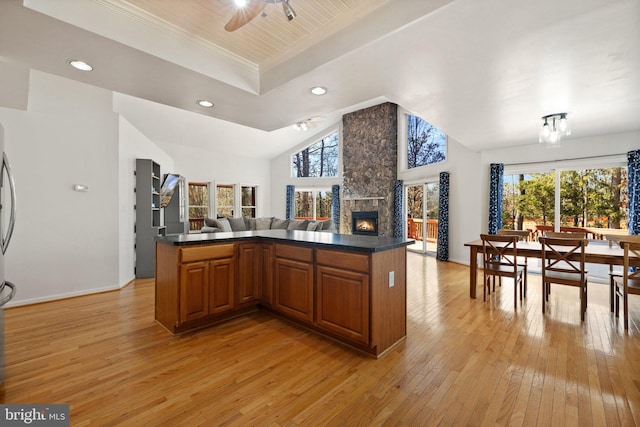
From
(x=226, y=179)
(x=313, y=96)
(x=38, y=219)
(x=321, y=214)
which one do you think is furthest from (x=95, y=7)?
(x=321, y=214)

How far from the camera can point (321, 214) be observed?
10320 mm

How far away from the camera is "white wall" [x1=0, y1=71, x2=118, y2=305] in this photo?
351 cm

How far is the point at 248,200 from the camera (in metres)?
10.1

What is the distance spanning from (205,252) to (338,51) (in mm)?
2214

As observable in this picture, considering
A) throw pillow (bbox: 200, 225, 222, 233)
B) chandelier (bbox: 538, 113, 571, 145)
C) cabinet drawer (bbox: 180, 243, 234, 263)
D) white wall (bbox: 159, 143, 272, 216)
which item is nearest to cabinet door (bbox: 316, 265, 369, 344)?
cabinet drawer (bbox: 180, 243, 234, 263)

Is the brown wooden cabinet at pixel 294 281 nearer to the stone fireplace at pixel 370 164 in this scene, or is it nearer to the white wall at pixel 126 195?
the white wall at pixel 126 195

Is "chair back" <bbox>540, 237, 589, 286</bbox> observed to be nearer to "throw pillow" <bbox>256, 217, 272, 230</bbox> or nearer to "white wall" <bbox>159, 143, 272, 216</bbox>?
"throw pillow" <bbox>256, 217, 272, 230</bbox>

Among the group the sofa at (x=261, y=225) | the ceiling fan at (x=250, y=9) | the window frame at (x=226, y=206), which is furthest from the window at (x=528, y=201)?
the window frame at (x=226, y=206)

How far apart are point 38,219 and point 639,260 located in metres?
7.05

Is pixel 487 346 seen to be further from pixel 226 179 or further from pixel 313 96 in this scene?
pixel 226 179

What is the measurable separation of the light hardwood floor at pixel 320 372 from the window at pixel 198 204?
18.0 feet

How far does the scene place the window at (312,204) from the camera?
10.2m

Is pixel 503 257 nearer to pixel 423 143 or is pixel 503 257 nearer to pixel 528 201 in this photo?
pixel 528 201

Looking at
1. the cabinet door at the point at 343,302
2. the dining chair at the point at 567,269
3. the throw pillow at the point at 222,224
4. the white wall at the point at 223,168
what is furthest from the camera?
the white wall at the point at 223,168
